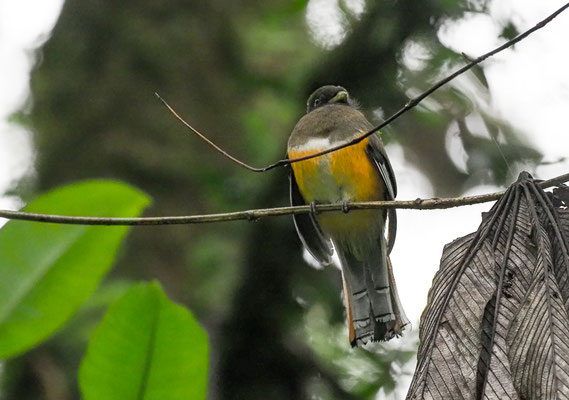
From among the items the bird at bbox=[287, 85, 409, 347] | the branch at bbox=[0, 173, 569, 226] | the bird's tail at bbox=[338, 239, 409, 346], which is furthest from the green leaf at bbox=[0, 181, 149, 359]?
the bird at bbox=[287, 85, 409, 347]

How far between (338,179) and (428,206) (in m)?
2.00

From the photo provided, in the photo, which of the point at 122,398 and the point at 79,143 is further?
the point at 79,143

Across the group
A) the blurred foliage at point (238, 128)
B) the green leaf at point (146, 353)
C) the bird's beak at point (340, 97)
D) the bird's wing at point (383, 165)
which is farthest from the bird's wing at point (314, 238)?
the green leaf at point (146, 353)

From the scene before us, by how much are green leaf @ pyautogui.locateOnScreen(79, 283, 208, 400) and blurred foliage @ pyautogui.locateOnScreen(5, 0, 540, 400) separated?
3126 millimetres

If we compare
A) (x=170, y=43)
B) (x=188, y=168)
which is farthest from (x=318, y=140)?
(x=170, y=43)

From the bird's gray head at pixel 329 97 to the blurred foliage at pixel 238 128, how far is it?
43cm

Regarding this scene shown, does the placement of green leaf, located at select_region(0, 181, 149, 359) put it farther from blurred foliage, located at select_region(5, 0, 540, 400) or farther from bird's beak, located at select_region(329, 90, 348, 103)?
bird's beak, located at select_region(329, 90, 348, 103)

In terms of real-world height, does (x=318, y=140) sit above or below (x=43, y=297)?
above

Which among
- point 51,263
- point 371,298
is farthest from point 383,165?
point 51,263

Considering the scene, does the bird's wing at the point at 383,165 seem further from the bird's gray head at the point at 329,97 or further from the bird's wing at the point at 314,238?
the bird's gray head at the point at 329,97

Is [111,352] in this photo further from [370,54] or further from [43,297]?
[370,54]

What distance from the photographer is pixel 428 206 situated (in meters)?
2.21

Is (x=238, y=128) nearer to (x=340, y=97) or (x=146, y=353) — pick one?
(x=340, y=97)

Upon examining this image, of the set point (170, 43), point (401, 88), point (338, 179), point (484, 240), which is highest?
point (170, 43)
